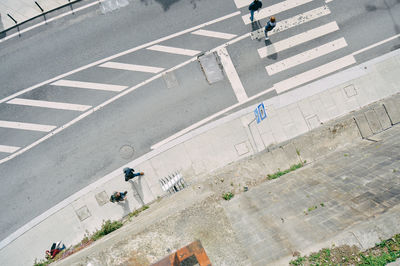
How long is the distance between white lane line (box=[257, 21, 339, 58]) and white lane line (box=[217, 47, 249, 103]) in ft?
6.48

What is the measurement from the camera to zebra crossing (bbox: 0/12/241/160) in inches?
541

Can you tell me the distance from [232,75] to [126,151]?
7812mm

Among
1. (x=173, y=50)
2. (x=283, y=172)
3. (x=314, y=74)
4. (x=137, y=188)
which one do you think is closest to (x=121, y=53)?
(x=173, y=50)

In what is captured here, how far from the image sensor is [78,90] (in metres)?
14.0

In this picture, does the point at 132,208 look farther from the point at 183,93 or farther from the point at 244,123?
the point at 244,123

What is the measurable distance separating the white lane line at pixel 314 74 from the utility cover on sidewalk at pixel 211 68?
3581 millimetres

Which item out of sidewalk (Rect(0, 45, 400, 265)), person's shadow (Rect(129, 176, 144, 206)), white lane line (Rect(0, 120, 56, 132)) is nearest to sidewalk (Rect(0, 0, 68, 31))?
white lane line (Rect(0, 120, 56, 132))

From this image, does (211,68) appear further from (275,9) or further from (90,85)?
(90,85)

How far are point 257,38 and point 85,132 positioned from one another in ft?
38.9

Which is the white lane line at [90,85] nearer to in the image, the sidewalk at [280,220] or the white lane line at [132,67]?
the white lane line at [132,67]

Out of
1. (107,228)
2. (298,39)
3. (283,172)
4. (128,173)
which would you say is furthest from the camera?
(298,39)

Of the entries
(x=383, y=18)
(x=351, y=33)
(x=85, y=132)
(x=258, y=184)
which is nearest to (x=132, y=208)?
Result: (x=85, y=132)

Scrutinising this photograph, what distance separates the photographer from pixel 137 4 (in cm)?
1451

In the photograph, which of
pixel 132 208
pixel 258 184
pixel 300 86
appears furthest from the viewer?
pixel 300 86
